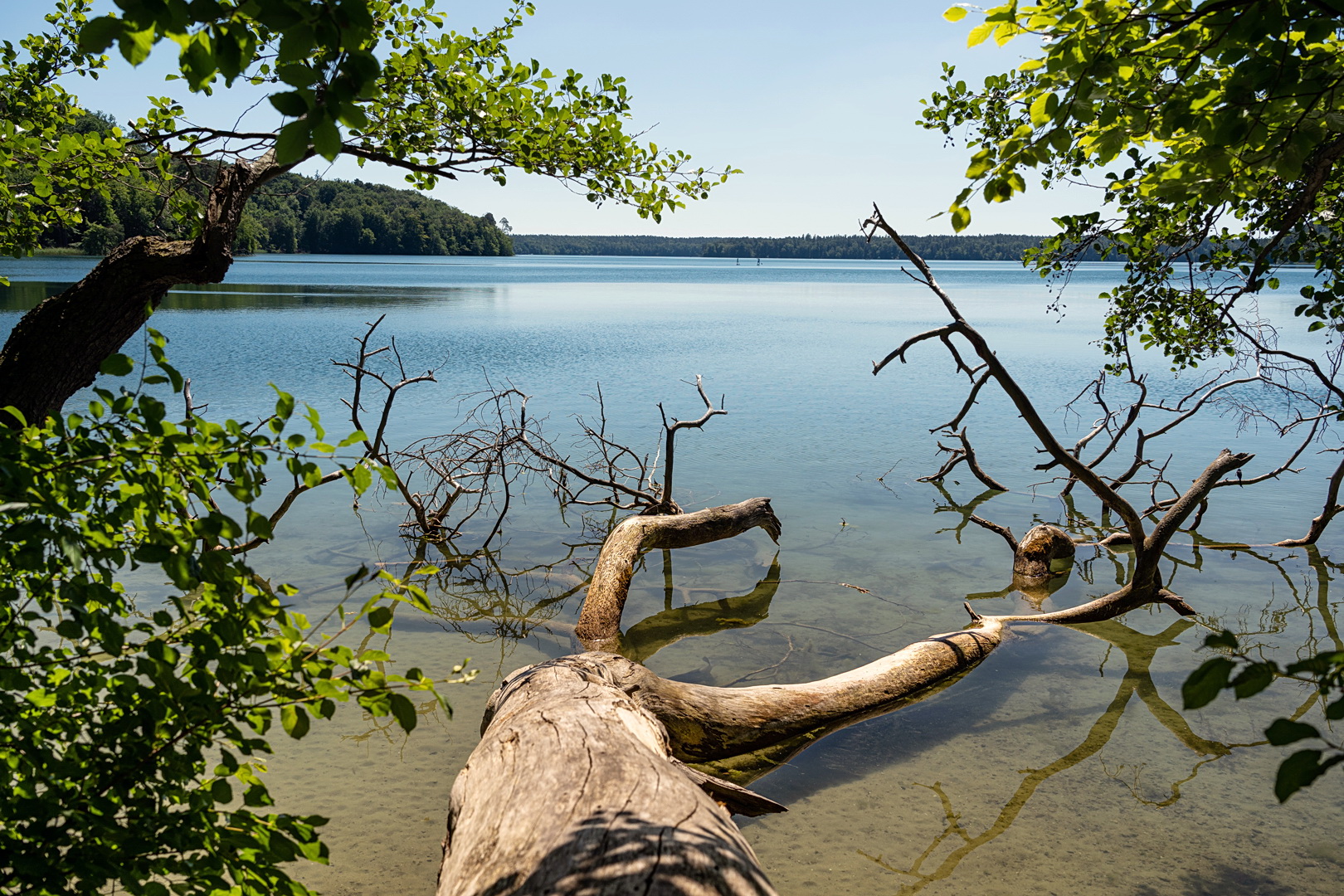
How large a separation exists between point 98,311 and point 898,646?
5.81 metres

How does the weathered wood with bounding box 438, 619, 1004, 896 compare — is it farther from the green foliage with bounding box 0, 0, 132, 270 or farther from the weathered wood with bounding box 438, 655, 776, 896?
the green foliage with bounding box 0, 0, 132, 270

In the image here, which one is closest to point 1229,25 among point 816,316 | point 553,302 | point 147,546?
point 147,546

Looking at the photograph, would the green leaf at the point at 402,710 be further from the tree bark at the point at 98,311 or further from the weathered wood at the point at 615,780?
the tree bark at the point at 98,311

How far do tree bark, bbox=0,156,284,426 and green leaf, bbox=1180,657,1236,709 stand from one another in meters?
4.19

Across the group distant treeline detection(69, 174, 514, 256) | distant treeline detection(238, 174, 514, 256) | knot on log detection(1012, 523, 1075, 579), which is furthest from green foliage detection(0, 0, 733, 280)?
distant treeline detection(238, 174, 514, 256)

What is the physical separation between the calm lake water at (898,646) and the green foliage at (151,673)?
2.27 meters

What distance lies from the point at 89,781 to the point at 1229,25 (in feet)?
11.6

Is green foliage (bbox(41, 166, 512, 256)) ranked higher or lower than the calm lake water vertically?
higher

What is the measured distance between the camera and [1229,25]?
2.32m

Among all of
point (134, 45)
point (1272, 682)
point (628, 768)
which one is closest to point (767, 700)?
point (628, 768)

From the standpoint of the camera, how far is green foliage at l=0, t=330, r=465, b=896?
5.86 feet

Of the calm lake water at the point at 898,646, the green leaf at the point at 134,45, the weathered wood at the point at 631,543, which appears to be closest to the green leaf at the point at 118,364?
the green leaf at the point at 134,45

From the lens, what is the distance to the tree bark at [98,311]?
4020 millimetres

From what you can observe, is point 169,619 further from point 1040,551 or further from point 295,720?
point 1040,551
